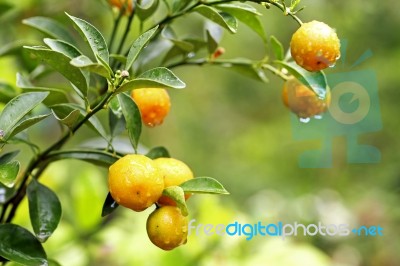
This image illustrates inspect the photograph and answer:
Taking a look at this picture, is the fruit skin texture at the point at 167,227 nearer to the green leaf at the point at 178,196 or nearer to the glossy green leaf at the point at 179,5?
the green leaf at the point at 178,196

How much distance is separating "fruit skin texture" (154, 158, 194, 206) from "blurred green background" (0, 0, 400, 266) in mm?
496

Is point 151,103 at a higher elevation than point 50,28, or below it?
below

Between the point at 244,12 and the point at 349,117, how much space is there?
0.32 meters

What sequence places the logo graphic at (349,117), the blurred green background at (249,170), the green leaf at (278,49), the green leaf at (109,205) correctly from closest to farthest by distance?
the green leaf at (109,205), the green leaf at (278,49), the logo graphic at (349,117), the blurred green background at (249,170)

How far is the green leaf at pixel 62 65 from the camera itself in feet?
1.77

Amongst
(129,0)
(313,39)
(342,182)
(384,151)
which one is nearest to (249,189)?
(342,182)

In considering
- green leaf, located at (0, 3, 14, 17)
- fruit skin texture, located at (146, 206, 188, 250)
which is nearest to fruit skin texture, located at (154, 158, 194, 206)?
fruit skin texture, located at (146, 206, 188, 250)

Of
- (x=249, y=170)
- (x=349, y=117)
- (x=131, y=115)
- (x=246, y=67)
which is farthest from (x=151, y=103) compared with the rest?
(x=249, y=170)

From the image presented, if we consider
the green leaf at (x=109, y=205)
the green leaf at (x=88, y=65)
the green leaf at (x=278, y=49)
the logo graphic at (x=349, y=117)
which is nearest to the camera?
the green leaf at (x=88, y=65)

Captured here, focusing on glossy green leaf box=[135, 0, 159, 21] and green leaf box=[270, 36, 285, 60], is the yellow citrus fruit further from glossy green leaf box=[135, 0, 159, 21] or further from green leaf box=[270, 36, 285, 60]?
green leaf box=[270, 36, 285, 60]

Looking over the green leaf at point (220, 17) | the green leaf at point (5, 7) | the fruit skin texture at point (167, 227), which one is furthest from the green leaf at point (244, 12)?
the green leaf at point (5, 7)

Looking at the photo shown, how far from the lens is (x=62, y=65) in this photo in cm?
56

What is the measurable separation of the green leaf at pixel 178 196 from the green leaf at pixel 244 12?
198 millimetres

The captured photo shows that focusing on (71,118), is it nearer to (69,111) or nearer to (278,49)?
(69,111)
